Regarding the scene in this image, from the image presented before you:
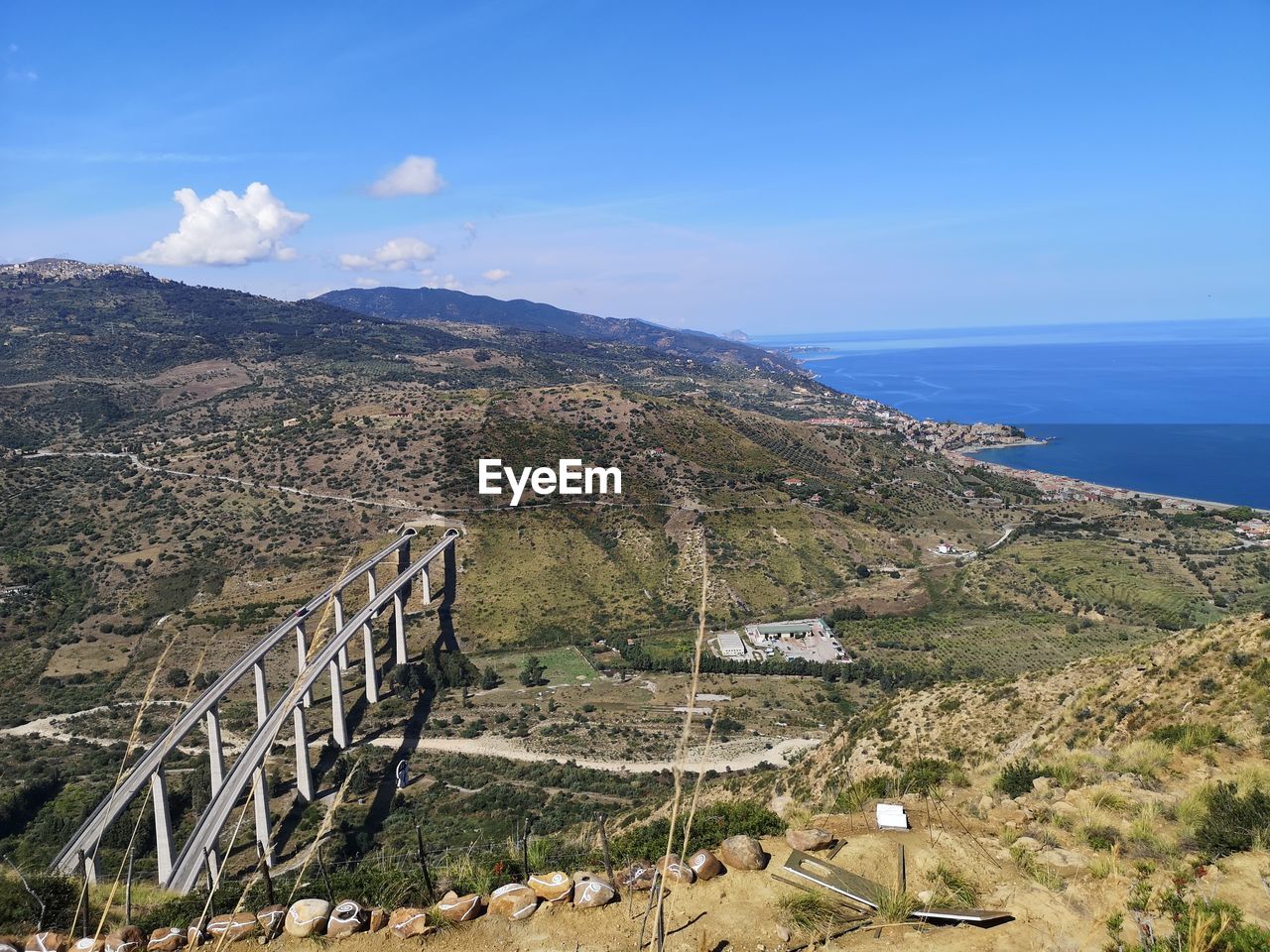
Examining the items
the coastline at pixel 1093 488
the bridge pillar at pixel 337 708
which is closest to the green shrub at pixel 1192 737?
the bridge pillar at pixel 337 708

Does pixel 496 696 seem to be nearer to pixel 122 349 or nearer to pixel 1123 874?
pixel 1123 874

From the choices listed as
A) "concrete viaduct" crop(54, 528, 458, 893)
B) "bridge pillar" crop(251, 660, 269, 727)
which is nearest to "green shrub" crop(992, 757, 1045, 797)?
"concrete viaduct" crop(54, 528, 458, 893)

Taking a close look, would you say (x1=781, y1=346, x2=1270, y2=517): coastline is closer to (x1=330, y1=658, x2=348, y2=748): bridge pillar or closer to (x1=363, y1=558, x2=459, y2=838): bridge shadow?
(x1=363, y1=558, x2=459, y2=838): bridge shadow

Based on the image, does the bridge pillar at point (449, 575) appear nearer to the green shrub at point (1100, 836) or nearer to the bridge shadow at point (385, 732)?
the bridge shadow at point (385, 732)

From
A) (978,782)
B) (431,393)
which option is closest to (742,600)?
(978,782)

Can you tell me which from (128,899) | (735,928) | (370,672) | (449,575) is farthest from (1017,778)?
(449,575)

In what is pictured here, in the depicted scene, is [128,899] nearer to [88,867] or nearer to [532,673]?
[88,867]
